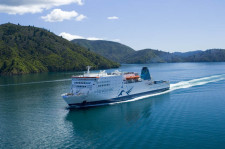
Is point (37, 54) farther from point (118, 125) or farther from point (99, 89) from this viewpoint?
point (118, 125)

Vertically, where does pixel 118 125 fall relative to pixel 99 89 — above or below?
below

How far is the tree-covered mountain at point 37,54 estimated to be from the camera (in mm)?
135000

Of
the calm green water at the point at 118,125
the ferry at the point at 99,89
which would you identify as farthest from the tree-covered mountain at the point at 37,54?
the calm green water at the point at 118,125

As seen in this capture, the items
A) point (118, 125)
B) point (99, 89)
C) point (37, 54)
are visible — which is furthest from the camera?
point (37, 54)

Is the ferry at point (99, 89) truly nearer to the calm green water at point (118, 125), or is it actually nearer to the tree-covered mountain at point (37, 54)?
the calm green water at point (118, 125)

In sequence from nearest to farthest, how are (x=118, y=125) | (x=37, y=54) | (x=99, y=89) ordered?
(x=118, y=125)
(x=99, y=89)
(x=37, y=54)

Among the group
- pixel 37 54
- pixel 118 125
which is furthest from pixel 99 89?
pixel 37 54

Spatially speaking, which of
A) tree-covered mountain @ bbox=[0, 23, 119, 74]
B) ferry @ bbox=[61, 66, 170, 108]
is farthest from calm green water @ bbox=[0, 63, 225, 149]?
tree-covered mountain @ bbox=[0, 23, 119, 74]

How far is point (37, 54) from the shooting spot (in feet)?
535

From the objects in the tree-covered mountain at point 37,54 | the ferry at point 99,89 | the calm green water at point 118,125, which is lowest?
the calm green water at point 118,125

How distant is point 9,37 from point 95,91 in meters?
164

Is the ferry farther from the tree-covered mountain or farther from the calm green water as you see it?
the tree-covered mountain

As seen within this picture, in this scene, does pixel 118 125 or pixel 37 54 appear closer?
pixel 118 125

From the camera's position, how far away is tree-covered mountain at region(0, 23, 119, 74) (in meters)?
135
